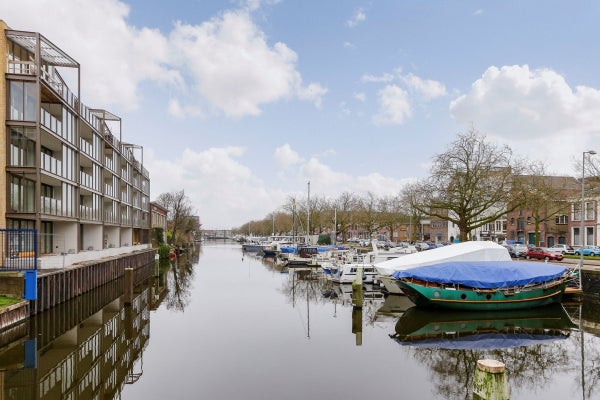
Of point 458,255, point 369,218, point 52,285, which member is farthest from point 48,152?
point 369,218

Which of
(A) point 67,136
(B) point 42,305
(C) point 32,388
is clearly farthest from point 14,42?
(C) point 32,388

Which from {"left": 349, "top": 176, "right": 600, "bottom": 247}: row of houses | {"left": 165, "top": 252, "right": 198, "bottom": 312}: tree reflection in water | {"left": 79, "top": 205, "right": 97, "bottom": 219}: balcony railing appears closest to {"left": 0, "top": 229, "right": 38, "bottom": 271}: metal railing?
{"left": 165, "top": 252, "right": 198, "bottom": 312}: tree reflection in water

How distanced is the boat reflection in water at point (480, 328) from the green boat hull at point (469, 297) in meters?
0.38

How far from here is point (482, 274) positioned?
24.9m

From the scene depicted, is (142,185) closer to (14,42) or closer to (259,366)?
(14,42)

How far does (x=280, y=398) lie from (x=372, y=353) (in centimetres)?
587

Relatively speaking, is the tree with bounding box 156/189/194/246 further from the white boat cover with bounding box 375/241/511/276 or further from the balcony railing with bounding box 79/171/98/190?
the white boat cover with bounding box 375/241/511/276

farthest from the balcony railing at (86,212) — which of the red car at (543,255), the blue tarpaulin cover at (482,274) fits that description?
the red car at (543,255)

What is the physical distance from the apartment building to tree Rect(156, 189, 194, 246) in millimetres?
48575

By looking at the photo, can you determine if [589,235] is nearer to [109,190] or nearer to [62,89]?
[109,190]

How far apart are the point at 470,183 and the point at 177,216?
70909 millimetres

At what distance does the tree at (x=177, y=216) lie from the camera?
317 ft

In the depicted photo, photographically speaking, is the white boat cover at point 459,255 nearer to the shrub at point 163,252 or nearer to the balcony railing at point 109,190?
the balcony railing at point 109,190

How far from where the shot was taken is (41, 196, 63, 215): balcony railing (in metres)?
29.2
